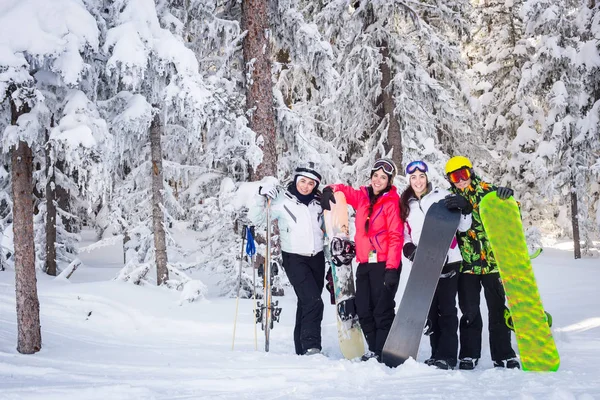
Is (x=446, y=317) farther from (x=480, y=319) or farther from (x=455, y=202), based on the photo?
(x=455, y=202)

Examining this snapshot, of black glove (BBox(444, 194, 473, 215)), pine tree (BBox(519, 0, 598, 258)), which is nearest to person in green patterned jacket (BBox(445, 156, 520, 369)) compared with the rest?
black glove (BBox(444, 194, 473, 215))

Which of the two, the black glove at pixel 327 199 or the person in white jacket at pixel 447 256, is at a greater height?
the black glove at pixel 327 199

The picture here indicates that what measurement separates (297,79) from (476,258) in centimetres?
806

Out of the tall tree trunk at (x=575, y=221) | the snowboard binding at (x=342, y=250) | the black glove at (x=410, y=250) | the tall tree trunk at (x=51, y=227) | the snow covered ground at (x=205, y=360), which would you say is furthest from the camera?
the tall tree trunk at (x=575, y=221)

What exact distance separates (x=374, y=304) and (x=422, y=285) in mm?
694

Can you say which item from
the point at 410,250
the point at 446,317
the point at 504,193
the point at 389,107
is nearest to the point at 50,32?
the point at 410,250

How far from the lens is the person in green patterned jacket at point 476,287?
16.4 feet

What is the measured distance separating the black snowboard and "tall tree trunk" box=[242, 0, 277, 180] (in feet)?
14.9

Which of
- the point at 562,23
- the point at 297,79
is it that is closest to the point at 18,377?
the point at 297,79

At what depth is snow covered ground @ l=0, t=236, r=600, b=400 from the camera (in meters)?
3.89

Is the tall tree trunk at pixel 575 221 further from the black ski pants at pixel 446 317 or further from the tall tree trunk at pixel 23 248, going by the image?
the tall tree trunk at pixel 23 248

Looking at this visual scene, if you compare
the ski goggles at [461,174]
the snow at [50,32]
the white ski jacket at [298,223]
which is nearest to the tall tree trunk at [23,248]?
the snow at [50,32]

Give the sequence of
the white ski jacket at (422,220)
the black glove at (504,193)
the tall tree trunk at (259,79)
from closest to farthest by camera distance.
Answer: the black glove at (504,193) < the white ski jacket at (422,220) < the tall tree trunk at (259,79)

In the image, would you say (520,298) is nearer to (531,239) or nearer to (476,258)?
(476,258)
